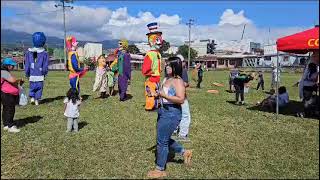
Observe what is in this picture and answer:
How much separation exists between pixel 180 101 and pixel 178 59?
0.62 meters

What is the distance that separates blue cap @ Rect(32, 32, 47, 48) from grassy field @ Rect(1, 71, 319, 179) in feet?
6.39

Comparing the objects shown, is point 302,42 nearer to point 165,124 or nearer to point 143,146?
point 143,146

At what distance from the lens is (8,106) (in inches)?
331

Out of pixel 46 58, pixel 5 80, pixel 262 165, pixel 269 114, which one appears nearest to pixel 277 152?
pixel 262 165

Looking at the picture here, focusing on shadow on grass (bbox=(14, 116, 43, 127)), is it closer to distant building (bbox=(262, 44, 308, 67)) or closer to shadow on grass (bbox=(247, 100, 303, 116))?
shadow on grass (bbox=(247, 100, 303, 116))

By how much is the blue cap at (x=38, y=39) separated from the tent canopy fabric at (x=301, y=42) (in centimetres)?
A: 661

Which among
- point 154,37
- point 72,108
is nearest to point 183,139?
point 72,108

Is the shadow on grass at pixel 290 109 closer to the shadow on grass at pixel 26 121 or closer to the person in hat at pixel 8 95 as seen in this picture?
the shadow on grass at pixel 26 121

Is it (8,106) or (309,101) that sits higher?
(8,106)

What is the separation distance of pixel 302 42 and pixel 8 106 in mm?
6614

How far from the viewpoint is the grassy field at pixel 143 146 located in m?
6.49

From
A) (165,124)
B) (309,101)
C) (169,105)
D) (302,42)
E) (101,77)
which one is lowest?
(309,101)

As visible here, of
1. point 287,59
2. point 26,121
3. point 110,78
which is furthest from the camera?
point 287,59

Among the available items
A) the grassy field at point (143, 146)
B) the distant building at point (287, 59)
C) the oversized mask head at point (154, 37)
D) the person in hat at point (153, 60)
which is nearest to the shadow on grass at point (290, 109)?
the grassy field at point (143, 146)
